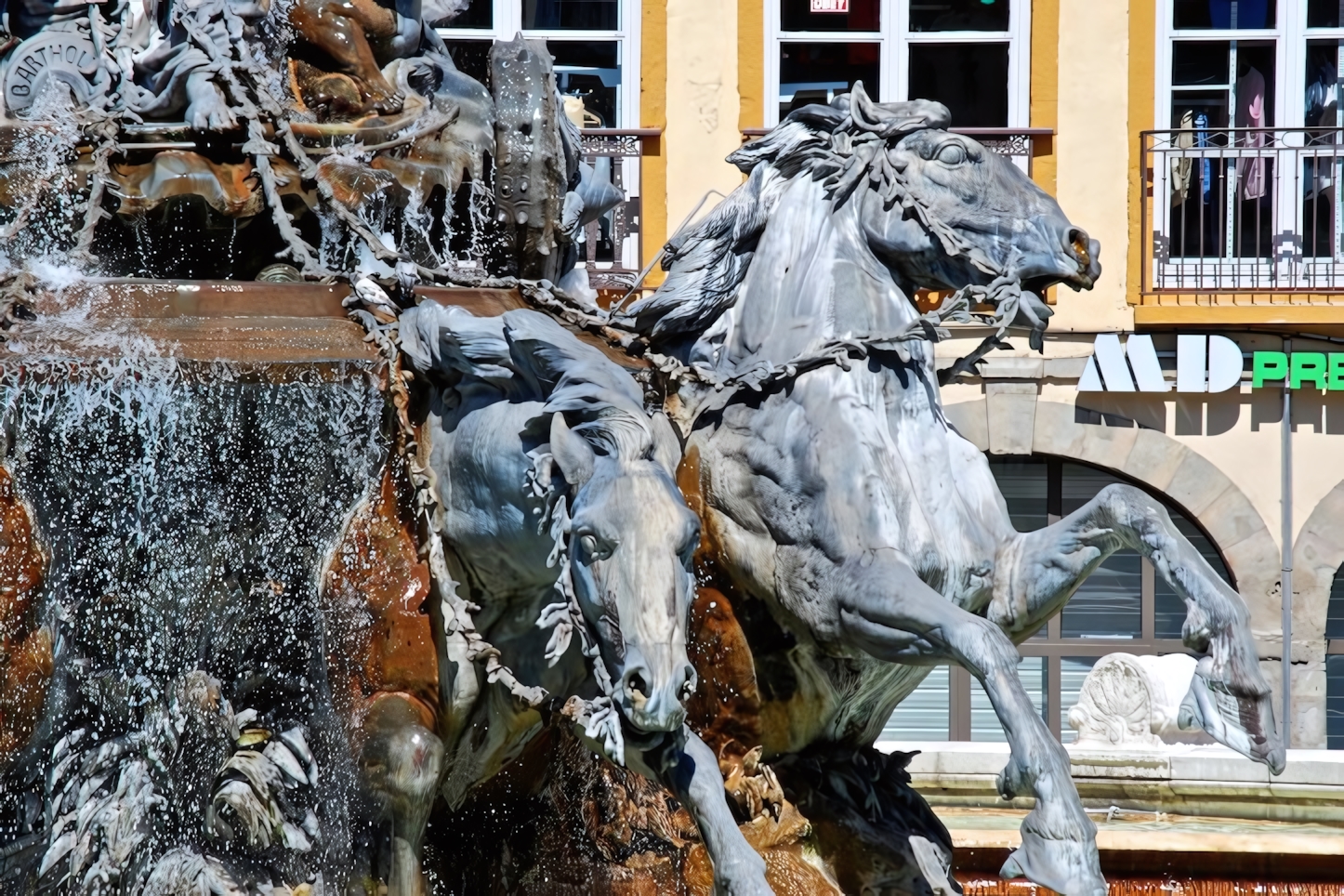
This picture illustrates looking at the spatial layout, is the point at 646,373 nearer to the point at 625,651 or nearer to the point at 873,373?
the point at 873,373

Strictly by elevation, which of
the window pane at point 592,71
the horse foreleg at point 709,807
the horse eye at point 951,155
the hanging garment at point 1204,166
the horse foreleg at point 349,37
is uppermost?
the window pane at point 592,71

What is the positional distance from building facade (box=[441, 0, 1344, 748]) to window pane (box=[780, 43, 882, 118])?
0.02 m

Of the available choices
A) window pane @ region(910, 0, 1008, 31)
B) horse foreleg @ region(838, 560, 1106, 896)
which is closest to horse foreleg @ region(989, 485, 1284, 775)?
horse foreleg @ region(838, 560, 1106, 896)

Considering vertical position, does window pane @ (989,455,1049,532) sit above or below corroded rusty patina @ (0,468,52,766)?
below

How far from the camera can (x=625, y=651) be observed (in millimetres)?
4086

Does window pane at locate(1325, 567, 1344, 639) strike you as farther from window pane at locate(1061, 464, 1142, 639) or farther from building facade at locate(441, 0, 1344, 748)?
window pane at locate(1061, 464, 1142, 639)

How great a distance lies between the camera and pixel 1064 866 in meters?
4.48

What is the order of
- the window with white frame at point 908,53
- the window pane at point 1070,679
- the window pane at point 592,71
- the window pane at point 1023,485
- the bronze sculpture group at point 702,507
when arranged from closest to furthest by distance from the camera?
the bronze sculpture group at point 702,507 → the window pane at point 1070,679 → the window pane at point 1023,485 → the window with white frame at point 908,53 → the window pane at point 592,71

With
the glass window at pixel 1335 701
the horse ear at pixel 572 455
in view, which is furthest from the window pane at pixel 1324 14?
the horse ear at pixel 572 455

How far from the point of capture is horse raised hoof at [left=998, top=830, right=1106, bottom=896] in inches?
176

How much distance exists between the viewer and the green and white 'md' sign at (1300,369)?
51.8 feet

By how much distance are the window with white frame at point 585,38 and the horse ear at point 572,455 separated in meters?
12.3

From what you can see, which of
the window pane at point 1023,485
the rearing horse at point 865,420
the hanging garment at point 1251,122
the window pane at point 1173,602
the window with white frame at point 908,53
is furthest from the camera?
the window with white frame at point 908,53

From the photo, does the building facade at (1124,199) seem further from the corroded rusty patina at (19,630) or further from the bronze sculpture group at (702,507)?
the corroded rusty patina at (19,630)
